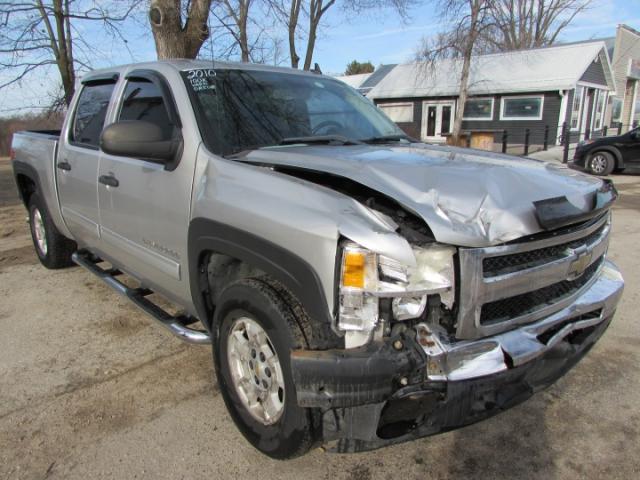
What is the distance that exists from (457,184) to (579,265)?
0.78 meters

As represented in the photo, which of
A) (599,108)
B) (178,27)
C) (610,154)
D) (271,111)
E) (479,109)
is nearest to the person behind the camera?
(271,111)

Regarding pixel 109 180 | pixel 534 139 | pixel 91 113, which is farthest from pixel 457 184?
pixel 534 139

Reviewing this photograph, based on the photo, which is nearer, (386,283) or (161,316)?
(386,283)

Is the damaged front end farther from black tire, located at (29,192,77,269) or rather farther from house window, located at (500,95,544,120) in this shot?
house window, located at (500,95,544,120)

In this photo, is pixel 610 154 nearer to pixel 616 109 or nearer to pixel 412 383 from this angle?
pixel 412 383

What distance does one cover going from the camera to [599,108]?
24.8 meters

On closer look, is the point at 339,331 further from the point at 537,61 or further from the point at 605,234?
the point at 537,61

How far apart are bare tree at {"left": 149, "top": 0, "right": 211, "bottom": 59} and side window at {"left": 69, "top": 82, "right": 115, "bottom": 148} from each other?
4.57 meters

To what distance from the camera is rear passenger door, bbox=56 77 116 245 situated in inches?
150

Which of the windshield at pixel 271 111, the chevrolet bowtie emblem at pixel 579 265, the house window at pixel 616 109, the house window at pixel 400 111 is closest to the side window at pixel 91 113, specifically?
the windshield at pixel 271 111

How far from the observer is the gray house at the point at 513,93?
68.9 ft

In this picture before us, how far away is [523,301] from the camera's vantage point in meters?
2.20

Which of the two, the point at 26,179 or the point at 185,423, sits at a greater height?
the point at 26,179

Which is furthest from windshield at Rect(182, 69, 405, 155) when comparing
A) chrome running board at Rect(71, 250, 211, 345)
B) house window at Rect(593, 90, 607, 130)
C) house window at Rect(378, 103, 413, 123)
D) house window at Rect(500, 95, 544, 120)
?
house window at Rect(593, 90, 607, 130)
